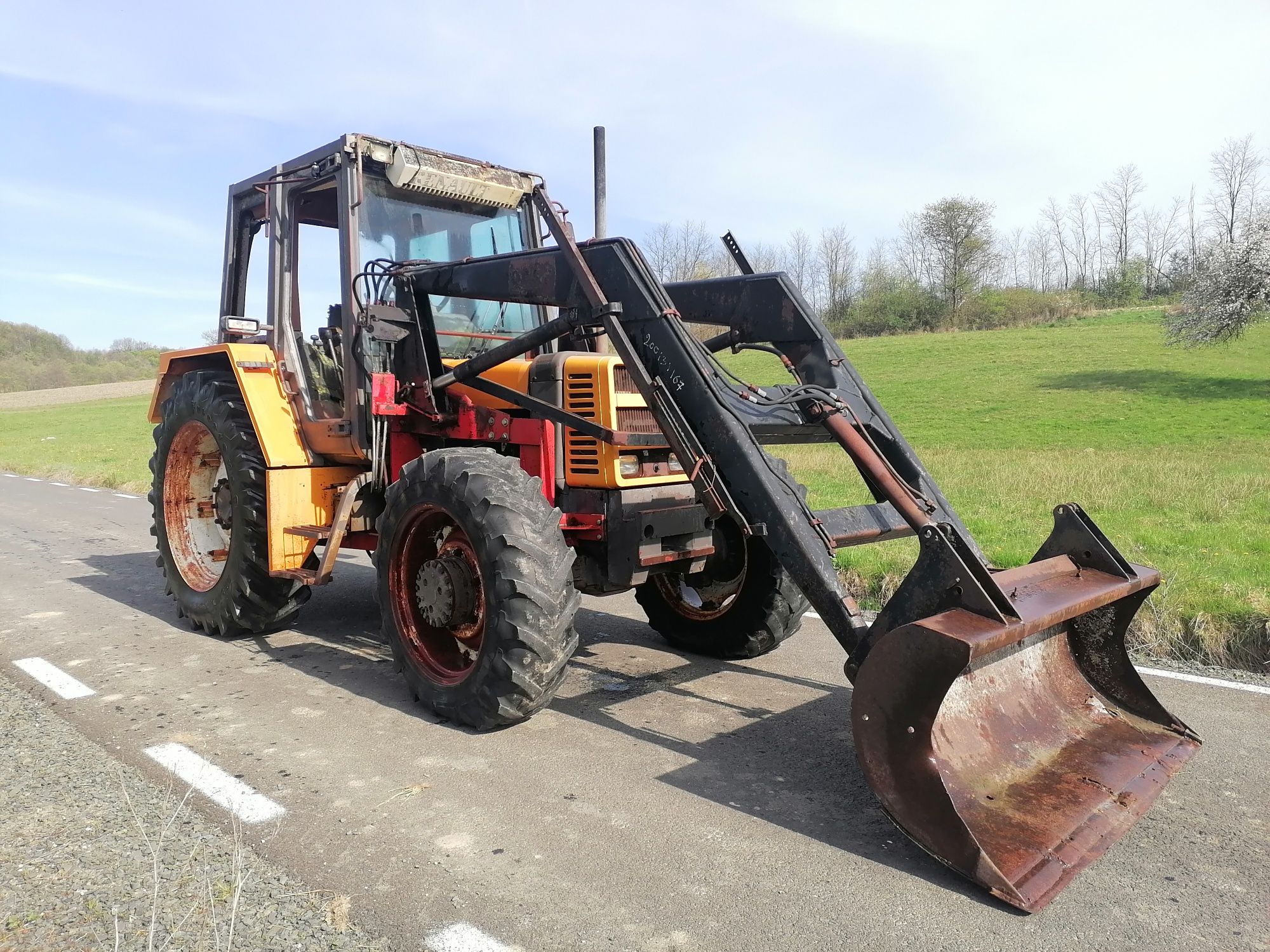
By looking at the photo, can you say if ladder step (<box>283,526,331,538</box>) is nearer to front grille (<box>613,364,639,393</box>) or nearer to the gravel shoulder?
the gravel shoulder

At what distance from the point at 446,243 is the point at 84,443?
84.8ft

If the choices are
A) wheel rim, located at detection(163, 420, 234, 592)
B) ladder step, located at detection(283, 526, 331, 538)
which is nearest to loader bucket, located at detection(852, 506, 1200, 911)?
ladder step, located at detection(283, 526, 331, 538)

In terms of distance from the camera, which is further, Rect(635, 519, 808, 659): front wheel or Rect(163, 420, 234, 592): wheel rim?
Rect(163, 420, 234, 592): wheel rim

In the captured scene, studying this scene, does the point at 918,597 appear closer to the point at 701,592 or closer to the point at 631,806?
the point at 631,806

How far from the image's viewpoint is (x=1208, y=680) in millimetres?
4762

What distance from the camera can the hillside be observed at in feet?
216

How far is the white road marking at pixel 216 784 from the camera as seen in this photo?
338 cm

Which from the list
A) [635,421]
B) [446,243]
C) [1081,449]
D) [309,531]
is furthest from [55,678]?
[1081,449]

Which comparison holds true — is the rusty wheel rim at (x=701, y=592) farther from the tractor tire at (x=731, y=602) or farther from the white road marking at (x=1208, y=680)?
the white road marking at (x=1208, y=680)

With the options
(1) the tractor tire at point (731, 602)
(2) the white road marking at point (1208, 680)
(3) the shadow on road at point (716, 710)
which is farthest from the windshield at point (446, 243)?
(2) the white road marking at point (1208, 680)

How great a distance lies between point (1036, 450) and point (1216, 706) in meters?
15.1

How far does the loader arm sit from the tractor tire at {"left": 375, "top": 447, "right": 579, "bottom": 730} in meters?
0.70

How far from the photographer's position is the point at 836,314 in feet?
191

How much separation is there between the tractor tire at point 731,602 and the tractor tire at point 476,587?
1.15m
